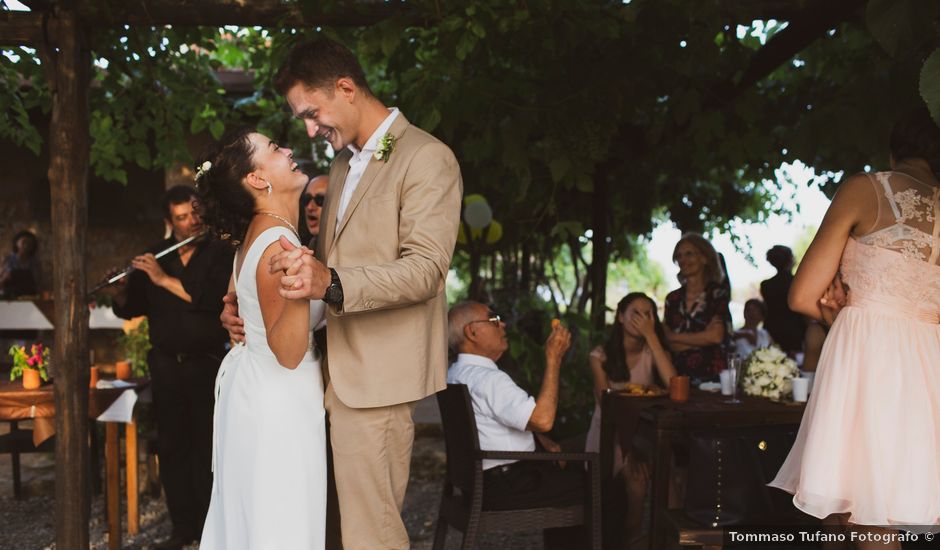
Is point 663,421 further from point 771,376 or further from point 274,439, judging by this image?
point 274,439

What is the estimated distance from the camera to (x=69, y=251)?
159 inches

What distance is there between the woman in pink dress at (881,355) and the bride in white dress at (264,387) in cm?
141

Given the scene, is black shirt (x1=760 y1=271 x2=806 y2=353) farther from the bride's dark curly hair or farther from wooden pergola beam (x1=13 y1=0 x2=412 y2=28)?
the bride's dark curly hair

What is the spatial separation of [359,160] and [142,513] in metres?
3.70

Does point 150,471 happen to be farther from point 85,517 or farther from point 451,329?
point 451,329

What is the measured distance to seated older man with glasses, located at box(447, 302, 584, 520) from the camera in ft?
10.9

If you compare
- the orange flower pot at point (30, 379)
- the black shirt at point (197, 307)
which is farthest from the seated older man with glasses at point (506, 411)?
the orange flower pot at point (30, 379)

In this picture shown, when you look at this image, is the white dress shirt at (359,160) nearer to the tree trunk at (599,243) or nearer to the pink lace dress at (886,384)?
the pink lace dress at (886,384)

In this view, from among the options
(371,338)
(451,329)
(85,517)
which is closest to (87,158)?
(85,517)

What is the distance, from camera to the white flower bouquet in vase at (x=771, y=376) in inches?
159

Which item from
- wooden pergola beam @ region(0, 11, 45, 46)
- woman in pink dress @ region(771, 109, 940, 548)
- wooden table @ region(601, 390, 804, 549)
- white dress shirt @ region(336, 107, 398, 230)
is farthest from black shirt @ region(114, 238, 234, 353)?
woman in pink dress @ region(771, 109, 940, 548)

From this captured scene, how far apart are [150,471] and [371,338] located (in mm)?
3957

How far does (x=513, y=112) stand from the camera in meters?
5.38

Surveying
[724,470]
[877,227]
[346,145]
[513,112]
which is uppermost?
[513,112]
